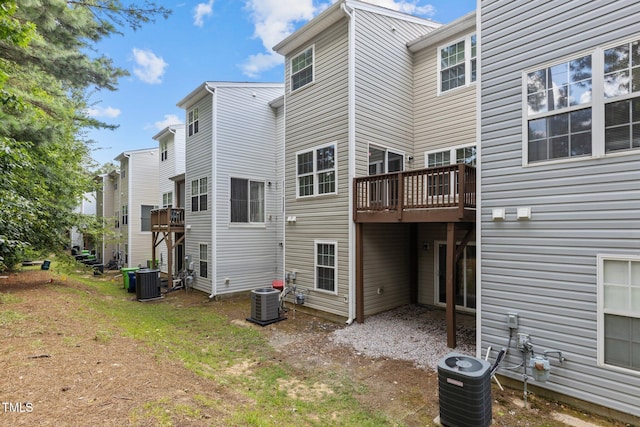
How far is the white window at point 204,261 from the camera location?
493 inches

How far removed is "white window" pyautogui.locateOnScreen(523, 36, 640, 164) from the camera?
4.16 metres

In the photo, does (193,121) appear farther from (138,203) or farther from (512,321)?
(512,321)

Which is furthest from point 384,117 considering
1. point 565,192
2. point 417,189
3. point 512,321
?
point 512,321

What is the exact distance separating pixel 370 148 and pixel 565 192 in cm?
495

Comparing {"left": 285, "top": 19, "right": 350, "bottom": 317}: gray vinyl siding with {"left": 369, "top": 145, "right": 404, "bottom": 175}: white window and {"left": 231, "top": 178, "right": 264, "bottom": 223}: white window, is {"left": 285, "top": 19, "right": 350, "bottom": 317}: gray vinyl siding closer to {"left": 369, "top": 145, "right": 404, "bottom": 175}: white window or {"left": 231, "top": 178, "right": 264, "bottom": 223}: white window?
{"left": 369, "top": 145, "right": 404, "bottom": 175}: white window

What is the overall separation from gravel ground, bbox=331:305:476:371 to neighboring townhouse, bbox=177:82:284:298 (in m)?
5.98

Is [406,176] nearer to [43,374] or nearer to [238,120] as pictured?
[43,374]

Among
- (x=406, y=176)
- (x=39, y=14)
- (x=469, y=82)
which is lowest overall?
(x=406, y=176)

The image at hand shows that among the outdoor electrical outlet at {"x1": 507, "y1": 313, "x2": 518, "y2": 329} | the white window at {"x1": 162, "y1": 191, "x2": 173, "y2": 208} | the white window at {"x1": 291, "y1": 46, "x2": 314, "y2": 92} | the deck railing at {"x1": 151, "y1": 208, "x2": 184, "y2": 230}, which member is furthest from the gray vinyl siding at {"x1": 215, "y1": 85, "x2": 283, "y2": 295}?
the outdoor electrical outlet at {"x1": 507, "y1": 313, "x2": 518, "y2": 329}

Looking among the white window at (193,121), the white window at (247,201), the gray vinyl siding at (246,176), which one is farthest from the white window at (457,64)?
the white window at (193,121)

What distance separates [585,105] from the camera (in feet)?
14.7

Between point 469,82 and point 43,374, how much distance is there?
1052 centimetres

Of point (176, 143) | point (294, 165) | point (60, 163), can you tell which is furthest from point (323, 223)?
point (176, 143)

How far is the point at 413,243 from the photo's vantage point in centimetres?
986
